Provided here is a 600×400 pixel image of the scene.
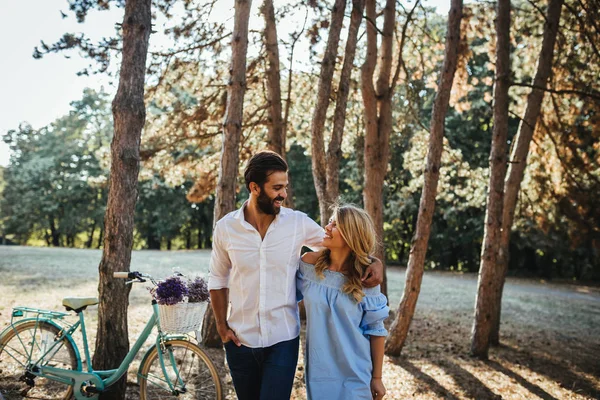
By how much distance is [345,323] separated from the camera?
2.92 metres

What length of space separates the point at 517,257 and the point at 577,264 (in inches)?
98.9

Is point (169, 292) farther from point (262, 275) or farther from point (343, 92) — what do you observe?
point (343, 92)

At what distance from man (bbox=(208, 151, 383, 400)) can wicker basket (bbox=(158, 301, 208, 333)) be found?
573mm

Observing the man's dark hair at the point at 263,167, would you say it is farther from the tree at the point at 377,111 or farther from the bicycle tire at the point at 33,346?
the tree at the point at 377,111

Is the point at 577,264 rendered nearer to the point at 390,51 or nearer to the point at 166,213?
the point at 390,51

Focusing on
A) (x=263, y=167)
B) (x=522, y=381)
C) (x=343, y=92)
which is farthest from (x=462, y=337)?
(x=263, y=167)

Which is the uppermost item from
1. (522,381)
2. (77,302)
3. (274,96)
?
(274,96)

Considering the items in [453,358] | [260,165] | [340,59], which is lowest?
[453,358]

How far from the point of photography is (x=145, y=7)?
436 cm

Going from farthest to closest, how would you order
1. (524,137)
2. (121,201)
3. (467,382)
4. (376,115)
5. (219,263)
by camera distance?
(376,115), (524,137), (467,382), (121,201), (219,263)

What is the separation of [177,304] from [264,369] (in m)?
0.90

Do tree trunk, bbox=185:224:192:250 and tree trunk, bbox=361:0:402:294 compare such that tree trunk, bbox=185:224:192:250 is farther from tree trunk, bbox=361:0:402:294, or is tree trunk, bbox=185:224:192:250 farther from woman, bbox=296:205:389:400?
woman, bbox=296:205:389:400

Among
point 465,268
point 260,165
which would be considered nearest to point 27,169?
point 465,268

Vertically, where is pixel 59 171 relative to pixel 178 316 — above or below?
above
